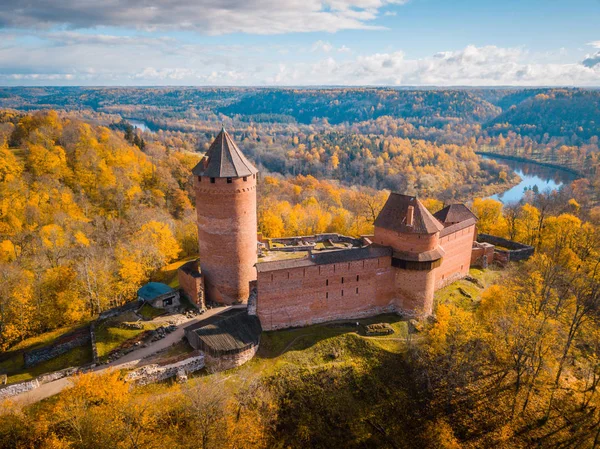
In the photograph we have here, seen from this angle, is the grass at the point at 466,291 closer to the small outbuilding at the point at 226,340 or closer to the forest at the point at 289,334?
the forest at the point at 289,334

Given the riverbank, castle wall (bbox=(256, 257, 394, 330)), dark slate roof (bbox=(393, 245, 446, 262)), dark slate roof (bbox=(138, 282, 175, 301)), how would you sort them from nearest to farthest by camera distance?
castle wall (bbox=(256, 257, 394, 330)) < dark slate roof (bbox=(393, 245, 446, 262)) < dark slate roof (bbox=(138, 282, 175, 301)) < the riverbank

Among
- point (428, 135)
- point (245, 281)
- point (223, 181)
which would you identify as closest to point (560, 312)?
point (245, 281)

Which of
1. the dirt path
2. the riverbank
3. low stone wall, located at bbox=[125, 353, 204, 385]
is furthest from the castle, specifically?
the riverbank

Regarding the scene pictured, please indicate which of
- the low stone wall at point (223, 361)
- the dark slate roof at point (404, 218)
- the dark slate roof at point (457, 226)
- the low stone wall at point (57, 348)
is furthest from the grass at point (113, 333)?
the dark slate roof at point (457, 226)

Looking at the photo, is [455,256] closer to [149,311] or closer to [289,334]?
[289,334]

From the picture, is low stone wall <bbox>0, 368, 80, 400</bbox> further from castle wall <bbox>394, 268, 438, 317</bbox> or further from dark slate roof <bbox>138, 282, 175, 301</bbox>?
castle wall <bbox>394, 268, 438, 317</bbox>
